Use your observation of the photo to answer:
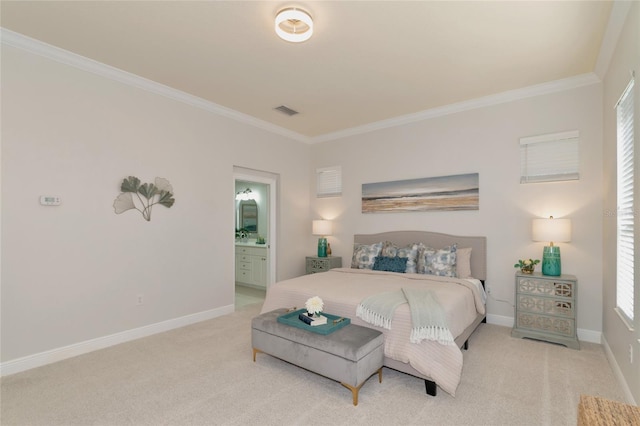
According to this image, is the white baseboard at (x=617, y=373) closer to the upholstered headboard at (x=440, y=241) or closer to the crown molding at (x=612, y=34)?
the upholstered headboard at (x=440, y=241)

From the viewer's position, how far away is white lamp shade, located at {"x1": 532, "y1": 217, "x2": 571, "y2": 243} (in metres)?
3.45

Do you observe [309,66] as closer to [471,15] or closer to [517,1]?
[471,15]

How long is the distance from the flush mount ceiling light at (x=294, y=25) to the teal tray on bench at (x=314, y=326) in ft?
7.84

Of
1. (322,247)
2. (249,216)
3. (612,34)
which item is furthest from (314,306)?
(249,216)

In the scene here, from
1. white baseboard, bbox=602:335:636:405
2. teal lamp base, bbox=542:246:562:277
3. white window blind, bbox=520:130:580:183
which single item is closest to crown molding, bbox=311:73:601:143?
white window blind, bbox=520:130:580:183

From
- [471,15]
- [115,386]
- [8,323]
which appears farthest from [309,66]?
[8,323]

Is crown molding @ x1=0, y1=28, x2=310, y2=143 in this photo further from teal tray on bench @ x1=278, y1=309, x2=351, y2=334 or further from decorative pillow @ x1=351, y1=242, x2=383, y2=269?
teal tray on bench @ x1=278, y1=309, x2=351, y2=334

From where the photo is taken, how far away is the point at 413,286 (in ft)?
11.5

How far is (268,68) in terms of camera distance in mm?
3451

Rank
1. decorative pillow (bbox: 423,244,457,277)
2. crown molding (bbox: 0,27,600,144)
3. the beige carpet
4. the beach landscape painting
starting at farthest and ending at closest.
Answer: the beach landscape painting
decorative pillow (bbox: 423,244,457,277)
crown molding (bbox: 0,27,600,144)
the beige carpet

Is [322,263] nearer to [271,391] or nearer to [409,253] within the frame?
[409,253]

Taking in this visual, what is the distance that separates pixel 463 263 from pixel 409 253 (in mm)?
682

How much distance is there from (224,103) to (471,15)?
318 cm

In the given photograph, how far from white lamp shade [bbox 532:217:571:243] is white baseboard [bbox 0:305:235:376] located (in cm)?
422
